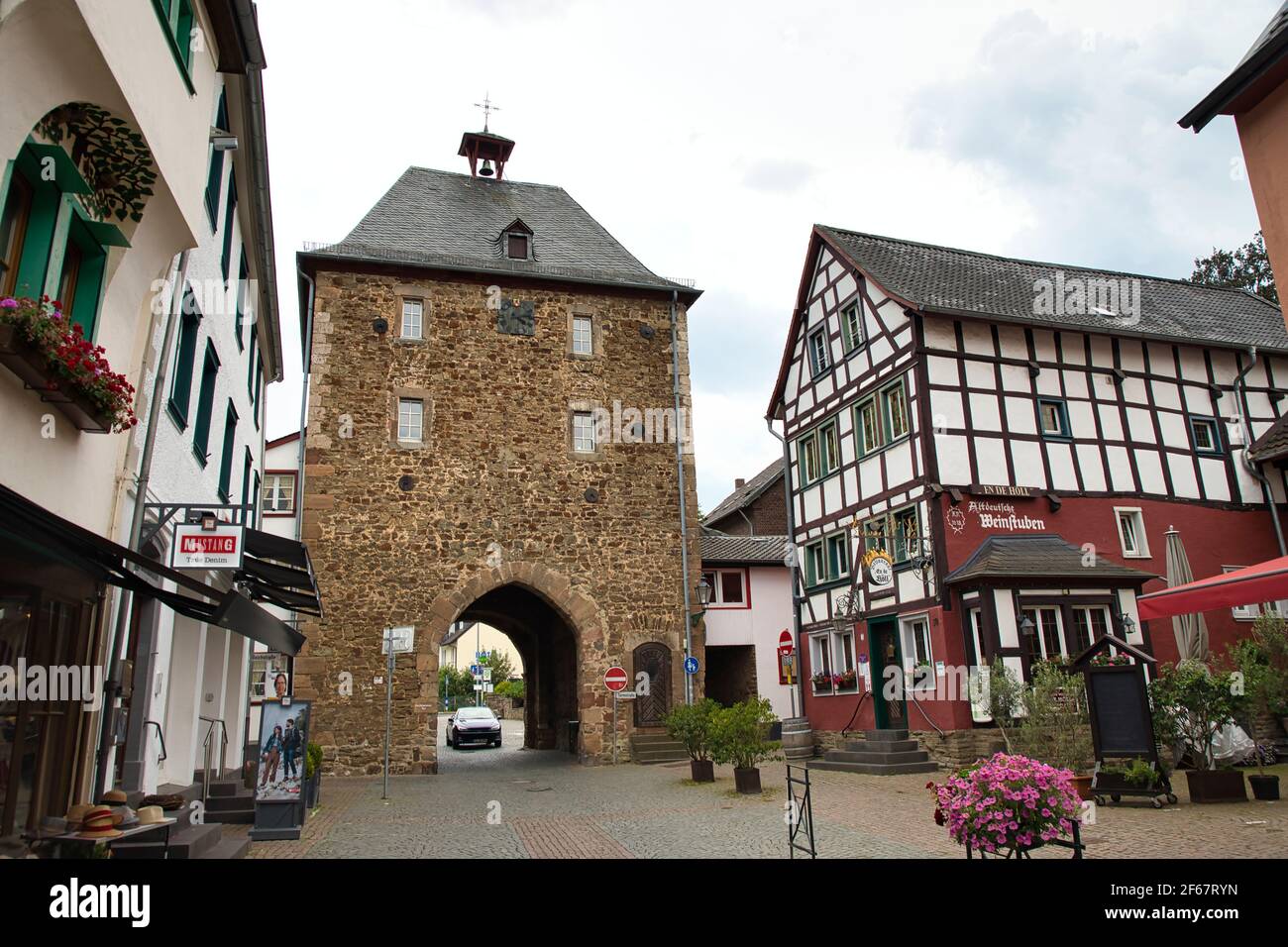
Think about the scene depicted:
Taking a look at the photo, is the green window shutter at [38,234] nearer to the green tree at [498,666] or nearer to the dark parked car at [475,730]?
the dark parked car at [475,730]

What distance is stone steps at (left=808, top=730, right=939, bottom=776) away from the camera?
48.2ft

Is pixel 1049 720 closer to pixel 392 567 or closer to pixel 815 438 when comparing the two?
pixel 815 438

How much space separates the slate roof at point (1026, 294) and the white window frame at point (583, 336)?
5.73 m

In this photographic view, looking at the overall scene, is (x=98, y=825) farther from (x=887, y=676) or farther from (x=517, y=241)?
(x=517, y=241)

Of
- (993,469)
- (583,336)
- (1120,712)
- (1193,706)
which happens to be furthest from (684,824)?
(583,336)

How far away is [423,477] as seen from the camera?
749 inches

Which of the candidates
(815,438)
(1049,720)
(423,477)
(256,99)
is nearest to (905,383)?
(815,438)

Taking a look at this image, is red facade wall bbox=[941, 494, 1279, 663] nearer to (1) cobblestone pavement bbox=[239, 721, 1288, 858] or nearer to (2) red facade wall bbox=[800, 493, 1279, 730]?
(2) red facade wall bbox=[800, 493, 1279, 730]

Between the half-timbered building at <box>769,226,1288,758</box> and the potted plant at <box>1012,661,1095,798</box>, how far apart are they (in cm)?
253

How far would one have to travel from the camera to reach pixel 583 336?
69.4ft

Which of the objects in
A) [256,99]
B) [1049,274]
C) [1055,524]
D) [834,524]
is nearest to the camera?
[256,99]

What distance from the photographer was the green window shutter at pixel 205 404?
10477mm

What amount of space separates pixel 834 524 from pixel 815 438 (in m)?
2.09

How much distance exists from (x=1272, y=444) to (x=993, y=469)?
6601 millimetres
